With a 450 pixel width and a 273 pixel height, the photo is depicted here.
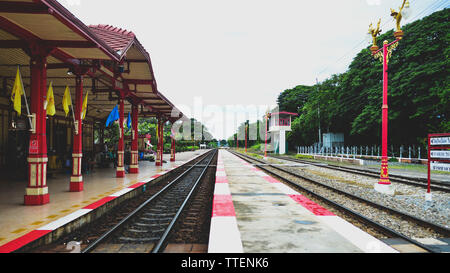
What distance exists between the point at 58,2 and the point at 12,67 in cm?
552

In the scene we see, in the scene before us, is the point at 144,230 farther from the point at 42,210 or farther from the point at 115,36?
the point at 115,36

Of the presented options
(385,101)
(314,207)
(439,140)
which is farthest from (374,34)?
(314,207)

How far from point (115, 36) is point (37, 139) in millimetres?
4745

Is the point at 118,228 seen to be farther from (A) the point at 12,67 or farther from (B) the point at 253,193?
(A) the point at 12,67

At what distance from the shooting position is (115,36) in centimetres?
958

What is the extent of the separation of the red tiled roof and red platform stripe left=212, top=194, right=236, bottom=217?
17.9ft

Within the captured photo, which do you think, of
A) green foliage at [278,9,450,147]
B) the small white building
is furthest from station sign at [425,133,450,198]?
the small white building

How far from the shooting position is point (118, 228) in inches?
216

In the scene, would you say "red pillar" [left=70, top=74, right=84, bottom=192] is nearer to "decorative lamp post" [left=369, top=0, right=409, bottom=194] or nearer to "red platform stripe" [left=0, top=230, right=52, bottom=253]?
"red platform stripe" [left=0, top=230, right=52, bottom=253]

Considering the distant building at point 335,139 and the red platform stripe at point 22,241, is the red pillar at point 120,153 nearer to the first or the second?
the red platform stripe at point 22,241

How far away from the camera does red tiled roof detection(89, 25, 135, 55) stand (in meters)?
8.85
